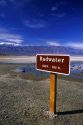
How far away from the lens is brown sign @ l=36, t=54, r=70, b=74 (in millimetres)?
7449

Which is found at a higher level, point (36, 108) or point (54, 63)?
point (54, 63)

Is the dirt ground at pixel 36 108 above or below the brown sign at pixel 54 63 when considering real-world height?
below

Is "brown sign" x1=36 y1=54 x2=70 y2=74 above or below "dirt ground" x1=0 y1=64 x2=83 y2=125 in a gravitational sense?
above

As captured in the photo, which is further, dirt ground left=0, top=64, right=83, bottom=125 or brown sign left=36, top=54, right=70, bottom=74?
dirt ground left=0, top=64, right=83, bottom=125

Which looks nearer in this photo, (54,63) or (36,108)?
(54,63)

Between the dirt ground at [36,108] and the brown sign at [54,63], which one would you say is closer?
the brown sign at [54,63]

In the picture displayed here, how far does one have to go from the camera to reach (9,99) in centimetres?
1061

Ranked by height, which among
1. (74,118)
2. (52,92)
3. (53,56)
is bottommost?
(74,118)

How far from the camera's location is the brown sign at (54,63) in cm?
745

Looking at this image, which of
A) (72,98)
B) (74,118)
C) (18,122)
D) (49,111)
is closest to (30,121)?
(18,122)

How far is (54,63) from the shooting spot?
788 centimetres

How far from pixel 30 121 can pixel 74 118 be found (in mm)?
1562

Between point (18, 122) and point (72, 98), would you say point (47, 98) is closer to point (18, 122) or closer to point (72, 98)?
point (72, 98)

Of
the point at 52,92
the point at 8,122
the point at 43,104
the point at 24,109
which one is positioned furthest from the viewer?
the point at 43,104
